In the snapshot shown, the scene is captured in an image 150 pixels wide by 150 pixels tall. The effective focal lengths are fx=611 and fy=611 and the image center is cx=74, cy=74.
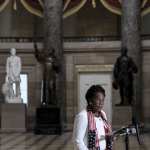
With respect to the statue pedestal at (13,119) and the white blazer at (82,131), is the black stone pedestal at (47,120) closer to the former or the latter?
the statue pedestal at (13,119)

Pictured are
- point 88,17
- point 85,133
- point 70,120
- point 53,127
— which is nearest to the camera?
point 85,133

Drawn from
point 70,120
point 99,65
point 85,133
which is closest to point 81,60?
point 99,65

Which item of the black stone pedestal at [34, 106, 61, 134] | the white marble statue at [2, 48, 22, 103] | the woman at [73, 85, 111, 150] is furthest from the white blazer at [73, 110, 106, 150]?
the white marble statue at [2, 48, 22, 103]

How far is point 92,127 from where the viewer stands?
4973 millimetres

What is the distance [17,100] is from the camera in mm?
22484

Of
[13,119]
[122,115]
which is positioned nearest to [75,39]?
[13,119]

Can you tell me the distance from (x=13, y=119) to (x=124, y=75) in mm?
4413

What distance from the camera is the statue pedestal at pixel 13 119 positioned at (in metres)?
22.4

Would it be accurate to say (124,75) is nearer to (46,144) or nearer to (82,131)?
(46,144)

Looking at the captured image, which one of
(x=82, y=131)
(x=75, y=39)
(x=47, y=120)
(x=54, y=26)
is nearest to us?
(x=82, y=131)

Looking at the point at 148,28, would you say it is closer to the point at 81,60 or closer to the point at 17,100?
the point at 81,60

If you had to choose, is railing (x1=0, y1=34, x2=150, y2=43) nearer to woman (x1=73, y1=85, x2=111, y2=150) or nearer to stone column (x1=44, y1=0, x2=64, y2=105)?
stone column (x1=44, y1=0, x2=64, y2=105)

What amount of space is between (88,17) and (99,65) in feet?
8.77

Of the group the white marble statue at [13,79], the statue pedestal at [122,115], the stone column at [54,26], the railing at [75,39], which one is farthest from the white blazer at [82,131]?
the railing at [75,39]
